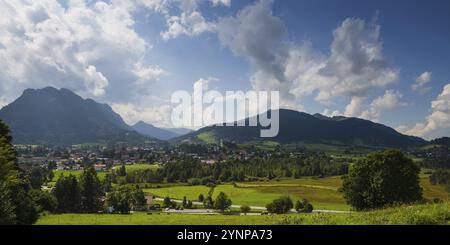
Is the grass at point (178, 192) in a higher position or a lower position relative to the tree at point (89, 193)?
lower

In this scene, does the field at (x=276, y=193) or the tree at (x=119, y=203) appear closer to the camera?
the tree at (x=119, y=203)

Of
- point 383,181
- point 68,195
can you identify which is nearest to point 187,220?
point 383,181

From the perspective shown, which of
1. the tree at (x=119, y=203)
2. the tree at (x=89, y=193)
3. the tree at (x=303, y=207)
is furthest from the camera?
the tree at (x=303, y=207)

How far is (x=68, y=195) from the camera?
296ft

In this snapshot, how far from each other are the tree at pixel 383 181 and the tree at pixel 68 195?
64986 millimetres

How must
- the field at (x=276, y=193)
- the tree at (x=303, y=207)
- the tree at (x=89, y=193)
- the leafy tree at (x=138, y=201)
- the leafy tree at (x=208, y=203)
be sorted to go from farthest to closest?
the field at (x=276, y=193) → the leafy tree at (x=208, y=203) → the leafy tree at (x=138, y=201) → the tree at (x=303, y=207) → the tree at (x=89, y=193)

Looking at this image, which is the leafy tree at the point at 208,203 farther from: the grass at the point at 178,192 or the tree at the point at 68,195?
the tree at the point at 68,195

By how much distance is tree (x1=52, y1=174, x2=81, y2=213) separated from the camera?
89625mm

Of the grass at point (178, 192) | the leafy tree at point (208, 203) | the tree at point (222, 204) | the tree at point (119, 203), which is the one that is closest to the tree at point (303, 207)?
the tree at point (222, 204)

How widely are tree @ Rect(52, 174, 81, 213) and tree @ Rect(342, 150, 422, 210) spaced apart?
213 feet

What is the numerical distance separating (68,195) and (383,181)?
72172 millimetres

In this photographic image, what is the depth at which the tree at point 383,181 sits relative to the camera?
53031mm
